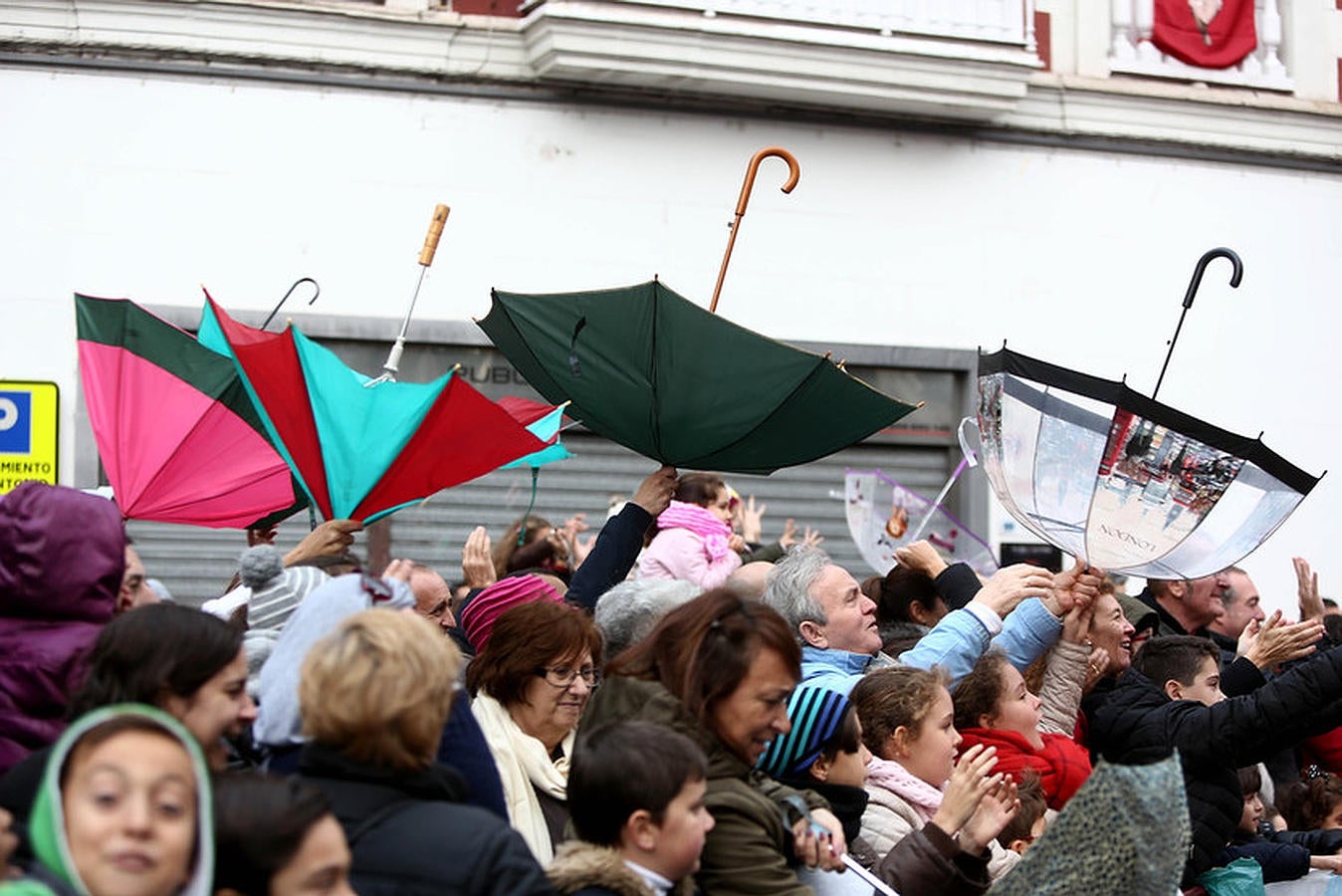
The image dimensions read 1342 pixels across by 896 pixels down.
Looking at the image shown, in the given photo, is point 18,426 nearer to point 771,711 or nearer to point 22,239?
point 22,239

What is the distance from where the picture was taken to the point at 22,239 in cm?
1057

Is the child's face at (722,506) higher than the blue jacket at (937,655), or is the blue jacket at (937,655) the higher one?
the child's face at (722,506)

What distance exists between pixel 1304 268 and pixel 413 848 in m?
10.7

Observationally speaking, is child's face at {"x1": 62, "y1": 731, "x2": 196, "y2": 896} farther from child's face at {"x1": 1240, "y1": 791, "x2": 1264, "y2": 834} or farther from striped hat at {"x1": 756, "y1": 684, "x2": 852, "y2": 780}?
child's face at {"x1": 1240, "y1": 791, "x2": 1264, "y2": 834}

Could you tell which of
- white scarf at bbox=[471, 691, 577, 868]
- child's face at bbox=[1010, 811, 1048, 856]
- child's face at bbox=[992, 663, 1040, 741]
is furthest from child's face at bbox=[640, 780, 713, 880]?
child's face at bbox=[992, 663, 1040, 741]

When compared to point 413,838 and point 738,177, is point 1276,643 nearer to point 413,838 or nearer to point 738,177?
point 413,838

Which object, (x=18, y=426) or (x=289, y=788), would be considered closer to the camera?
(x=289, y=788)

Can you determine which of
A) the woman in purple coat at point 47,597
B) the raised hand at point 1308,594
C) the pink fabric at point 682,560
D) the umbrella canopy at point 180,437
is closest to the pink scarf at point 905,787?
the woman in purple coat at point 47,597

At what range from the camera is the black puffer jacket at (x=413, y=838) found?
11.4 ft

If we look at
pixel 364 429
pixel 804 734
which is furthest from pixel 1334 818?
pixel 364 429

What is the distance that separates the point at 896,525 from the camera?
9.67 meters

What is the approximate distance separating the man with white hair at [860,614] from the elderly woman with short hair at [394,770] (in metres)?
2.32

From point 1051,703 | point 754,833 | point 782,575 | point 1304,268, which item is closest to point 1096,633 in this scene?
point 1051,703

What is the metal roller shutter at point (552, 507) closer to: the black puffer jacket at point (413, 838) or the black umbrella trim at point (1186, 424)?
the black umbrella trim at point (1186, 424)
